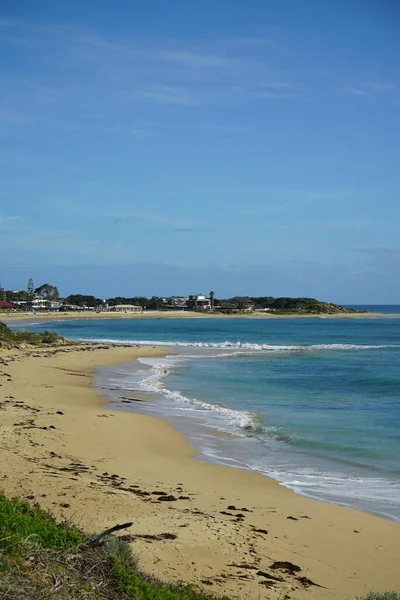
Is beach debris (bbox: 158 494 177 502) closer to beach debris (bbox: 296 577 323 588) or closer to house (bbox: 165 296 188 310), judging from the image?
beach debris (bbox: 296 577 323 588)

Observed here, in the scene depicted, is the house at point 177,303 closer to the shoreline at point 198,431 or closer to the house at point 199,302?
the house at point 199,302

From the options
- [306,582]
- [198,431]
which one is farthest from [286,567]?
[198,431]

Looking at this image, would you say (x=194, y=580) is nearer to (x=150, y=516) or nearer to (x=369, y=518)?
(x=150, y=516)

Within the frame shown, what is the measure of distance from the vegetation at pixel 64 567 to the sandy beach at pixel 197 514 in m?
0.89

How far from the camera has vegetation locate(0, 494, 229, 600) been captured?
435cm

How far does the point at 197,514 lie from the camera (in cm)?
860

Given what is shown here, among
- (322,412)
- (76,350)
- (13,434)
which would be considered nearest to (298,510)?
(13,434)

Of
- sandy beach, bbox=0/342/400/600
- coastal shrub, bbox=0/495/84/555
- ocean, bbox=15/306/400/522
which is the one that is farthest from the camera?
ocean, bbox=15/306/400/522

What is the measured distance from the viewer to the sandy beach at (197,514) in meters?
6.77

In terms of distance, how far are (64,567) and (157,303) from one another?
588ft

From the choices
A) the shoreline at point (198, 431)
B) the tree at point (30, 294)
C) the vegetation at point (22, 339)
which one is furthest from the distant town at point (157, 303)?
the shoreline at point (198, 431)

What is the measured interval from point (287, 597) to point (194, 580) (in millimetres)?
963

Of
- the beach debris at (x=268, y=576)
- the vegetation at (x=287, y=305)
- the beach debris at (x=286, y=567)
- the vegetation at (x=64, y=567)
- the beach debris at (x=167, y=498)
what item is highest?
the vegetation at (x=287, y=305)

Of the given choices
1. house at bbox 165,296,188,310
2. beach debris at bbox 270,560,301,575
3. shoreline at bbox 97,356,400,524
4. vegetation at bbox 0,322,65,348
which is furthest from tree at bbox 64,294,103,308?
beach debris at bbox 270,560,301,575
